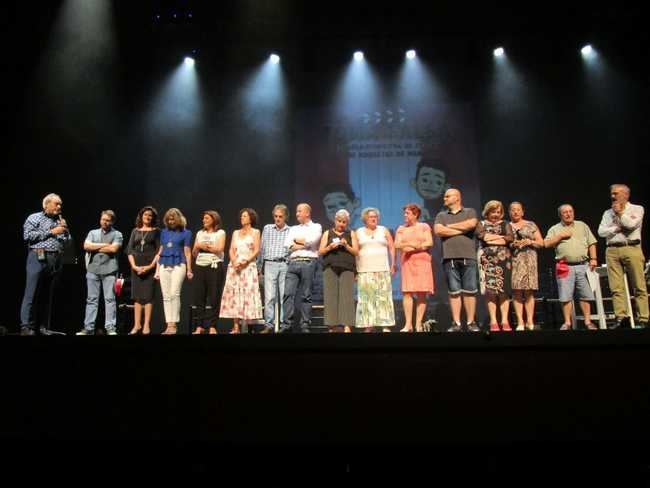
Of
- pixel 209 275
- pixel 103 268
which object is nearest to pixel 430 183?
pixel 209 275

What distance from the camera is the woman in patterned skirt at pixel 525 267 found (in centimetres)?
543

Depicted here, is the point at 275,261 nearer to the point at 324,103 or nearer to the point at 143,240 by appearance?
the point at 143,240

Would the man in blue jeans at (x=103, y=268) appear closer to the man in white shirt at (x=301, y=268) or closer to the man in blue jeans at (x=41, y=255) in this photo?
the man in blue jeans at (x=41, y=255)

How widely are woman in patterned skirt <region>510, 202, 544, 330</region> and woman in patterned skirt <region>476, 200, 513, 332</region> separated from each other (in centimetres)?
10

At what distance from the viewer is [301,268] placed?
601 centimetres

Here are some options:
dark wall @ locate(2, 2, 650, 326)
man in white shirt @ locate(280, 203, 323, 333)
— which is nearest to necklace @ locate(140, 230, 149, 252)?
man in white shirt @ locate(280, 203, 323, 333)

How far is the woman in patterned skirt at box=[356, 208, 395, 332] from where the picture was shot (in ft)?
19.1

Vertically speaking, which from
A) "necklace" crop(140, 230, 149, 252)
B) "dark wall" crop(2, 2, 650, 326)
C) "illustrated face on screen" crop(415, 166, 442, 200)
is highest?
"dark wall" crop(2, 2, 650, 326)

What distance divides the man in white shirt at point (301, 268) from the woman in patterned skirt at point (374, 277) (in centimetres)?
50

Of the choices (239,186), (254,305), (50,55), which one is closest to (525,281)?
(254,305)

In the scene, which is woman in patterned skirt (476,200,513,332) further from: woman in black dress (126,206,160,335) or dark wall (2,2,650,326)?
dark wall (2,2,650,326)

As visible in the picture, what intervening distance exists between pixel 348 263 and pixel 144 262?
2.15m

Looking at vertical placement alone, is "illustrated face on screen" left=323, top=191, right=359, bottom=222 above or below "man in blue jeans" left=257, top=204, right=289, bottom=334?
above

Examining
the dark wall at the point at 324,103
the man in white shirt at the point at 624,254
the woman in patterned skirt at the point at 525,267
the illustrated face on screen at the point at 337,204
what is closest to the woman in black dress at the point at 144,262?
the dark wall at the point at 324,103
